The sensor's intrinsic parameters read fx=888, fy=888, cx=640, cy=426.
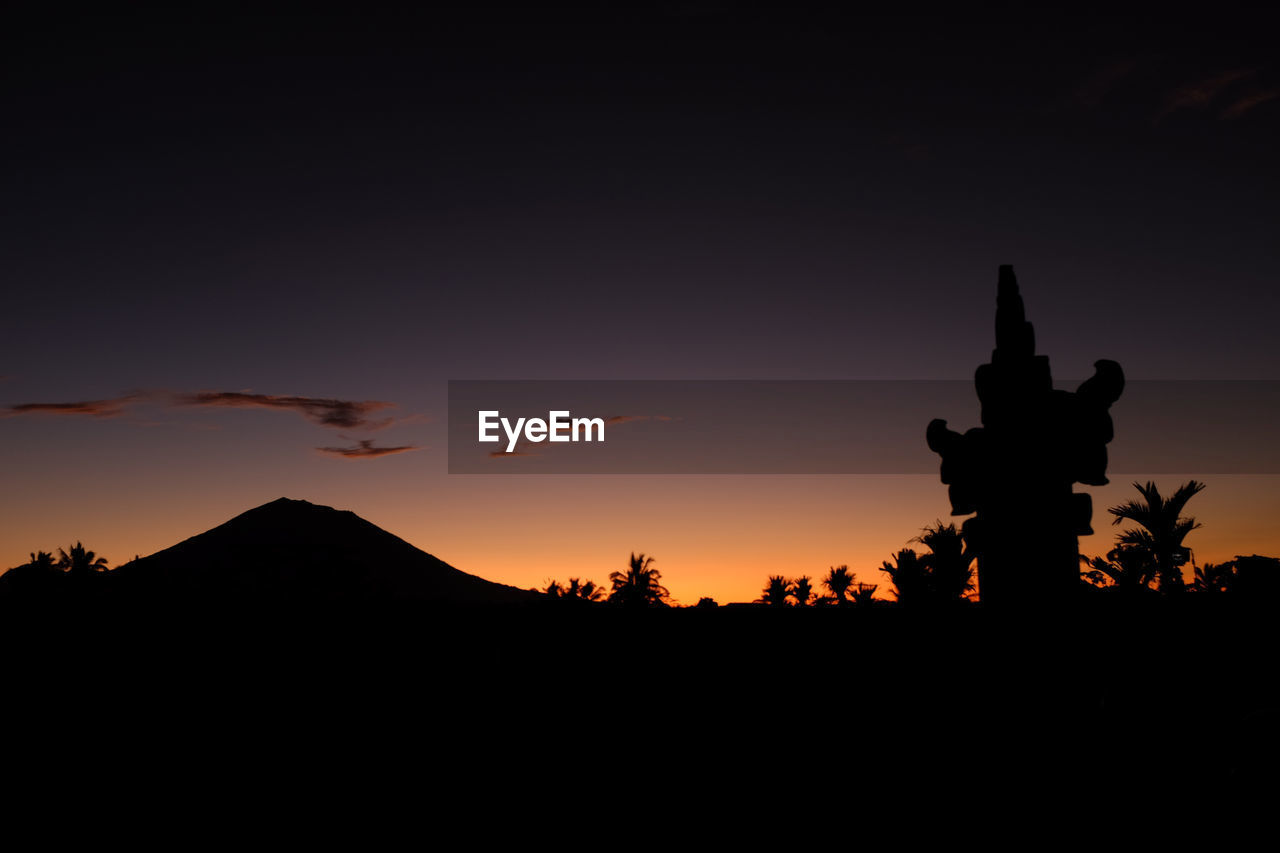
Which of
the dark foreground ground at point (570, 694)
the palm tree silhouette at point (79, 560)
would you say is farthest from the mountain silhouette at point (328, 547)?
the dark foreground ground at point (570, 694)

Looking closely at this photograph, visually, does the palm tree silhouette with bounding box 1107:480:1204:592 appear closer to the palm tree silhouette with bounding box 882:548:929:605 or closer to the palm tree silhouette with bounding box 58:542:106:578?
the palm tree silhouette with bounding box 882:548:929:605

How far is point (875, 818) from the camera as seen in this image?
6199 mm

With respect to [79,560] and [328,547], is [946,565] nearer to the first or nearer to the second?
[79,560]

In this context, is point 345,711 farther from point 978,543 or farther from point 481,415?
point 481,415

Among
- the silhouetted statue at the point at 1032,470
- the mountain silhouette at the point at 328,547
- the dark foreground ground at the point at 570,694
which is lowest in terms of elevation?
the dark foreground ground at the point at 570,694

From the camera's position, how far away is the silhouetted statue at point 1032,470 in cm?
409

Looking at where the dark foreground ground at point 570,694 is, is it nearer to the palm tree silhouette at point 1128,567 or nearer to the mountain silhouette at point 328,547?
the palm tree silhouette at point 1128,567

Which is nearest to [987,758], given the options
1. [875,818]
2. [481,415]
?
[875,818]

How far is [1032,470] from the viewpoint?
13.5 ft

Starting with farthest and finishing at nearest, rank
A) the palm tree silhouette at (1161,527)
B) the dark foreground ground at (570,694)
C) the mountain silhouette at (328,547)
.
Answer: the mountain silhouette at (328,547) < the palm tree silhouette at (1161,527) < the dark foreground ground at (570,694)

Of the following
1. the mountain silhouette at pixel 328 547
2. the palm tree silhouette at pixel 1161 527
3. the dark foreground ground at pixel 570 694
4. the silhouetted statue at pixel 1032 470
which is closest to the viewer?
the silhouetted statue at pixel 1032 470

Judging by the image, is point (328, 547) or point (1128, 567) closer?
point (1128, 567)

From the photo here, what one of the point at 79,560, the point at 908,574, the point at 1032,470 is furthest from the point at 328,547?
the point at 1032,470

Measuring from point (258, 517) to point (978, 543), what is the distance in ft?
462
